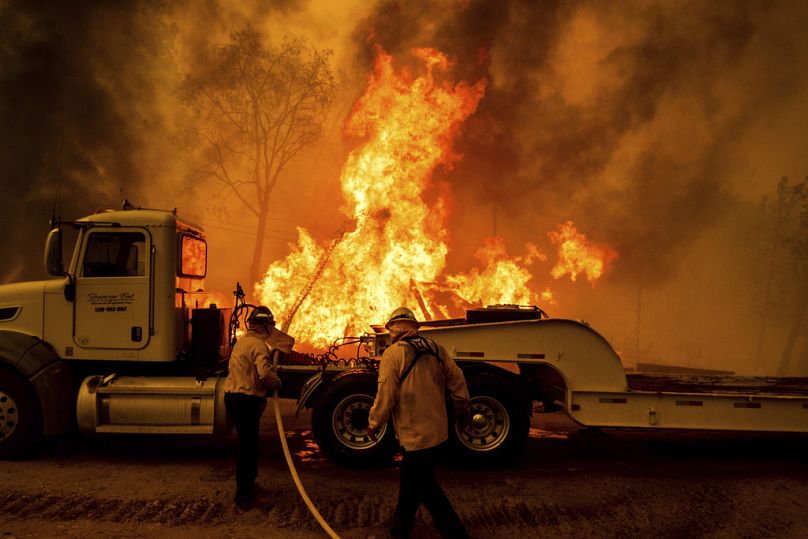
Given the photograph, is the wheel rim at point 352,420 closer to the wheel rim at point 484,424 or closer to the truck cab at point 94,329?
the wheel rim at point 484,424

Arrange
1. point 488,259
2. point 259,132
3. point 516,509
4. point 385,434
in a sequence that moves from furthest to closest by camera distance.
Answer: point 259,132
point 488,259
point 385,434
point 516,509

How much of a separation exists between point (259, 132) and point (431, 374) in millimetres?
27075

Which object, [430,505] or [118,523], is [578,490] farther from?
[118,523]

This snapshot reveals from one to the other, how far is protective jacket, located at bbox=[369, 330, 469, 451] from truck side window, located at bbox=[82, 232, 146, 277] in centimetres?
436

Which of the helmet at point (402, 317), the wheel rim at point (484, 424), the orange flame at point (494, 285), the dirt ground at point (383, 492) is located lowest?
the dirt ground at point (383, 492)

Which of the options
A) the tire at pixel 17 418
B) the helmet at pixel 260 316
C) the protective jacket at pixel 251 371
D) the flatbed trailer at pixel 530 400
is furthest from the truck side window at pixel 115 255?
the flatbed trailer at pixel 530 400

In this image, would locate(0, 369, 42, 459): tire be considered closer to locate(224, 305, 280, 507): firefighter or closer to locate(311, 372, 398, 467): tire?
locate(224, 305, 280, 507): firefighter

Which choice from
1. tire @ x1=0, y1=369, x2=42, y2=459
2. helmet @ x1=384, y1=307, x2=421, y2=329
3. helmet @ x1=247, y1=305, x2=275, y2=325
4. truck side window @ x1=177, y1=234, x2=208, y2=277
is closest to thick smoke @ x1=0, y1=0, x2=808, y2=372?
truck side window @ x1=177, y1=234, x2=208, y2=277

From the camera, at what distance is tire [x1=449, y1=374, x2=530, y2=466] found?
716 cm

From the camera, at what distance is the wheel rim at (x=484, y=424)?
7.21 metres

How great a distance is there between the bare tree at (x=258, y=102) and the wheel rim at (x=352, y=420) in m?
22.4

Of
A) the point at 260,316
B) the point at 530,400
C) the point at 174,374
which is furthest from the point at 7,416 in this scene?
the point at 530,400

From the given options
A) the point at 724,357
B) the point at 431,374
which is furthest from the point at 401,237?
the point at 724,357

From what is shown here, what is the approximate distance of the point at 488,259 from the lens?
1955cm
